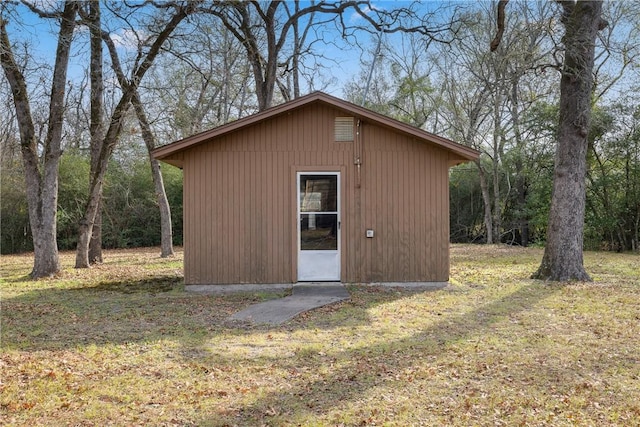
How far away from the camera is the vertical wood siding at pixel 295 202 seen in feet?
24.4

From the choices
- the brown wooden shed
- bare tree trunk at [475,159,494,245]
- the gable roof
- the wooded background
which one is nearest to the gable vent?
the brown wooden shed

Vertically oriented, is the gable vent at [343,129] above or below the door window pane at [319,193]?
above

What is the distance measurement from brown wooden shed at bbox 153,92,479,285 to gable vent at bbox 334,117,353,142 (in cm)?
2

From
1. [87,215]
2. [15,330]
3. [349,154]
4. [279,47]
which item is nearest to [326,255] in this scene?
[349,154]

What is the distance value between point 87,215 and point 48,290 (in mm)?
3096

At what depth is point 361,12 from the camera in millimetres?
11750

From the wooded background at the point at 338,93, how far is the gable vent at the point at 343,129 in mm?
3267

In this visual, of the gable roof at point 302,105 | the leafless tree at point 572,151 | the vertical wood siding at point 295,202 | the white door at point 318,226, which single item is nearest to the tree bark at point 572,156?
the leafless tree at point 572,151

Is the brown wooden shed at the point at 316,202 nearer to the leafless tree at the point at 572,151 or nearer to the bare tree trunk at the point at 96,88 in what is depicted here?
the leafless tree at the point at 572,151

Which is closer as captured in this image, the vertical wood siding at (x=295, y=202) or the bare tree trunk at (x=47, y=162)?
the vertical wood siding at (x=295, y=202)

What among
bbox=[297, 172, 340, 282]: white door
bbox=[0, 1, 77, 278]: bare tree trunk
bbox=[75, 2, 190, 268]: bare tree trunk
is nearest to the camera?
bbox=[297, 172, 340, 282]: white door

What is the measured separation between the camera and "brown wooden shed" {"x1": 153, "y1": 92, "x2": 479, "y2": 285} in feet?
24.4

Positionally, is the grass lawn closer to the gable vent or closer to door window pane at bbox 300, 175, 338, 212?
door window pane at bbox 300, 175, 338, 212

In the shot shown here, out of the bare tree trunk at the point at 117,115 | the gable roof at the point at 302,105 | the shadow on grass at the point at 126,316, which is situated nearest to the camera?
the shadow on grass at the point at 126,316
